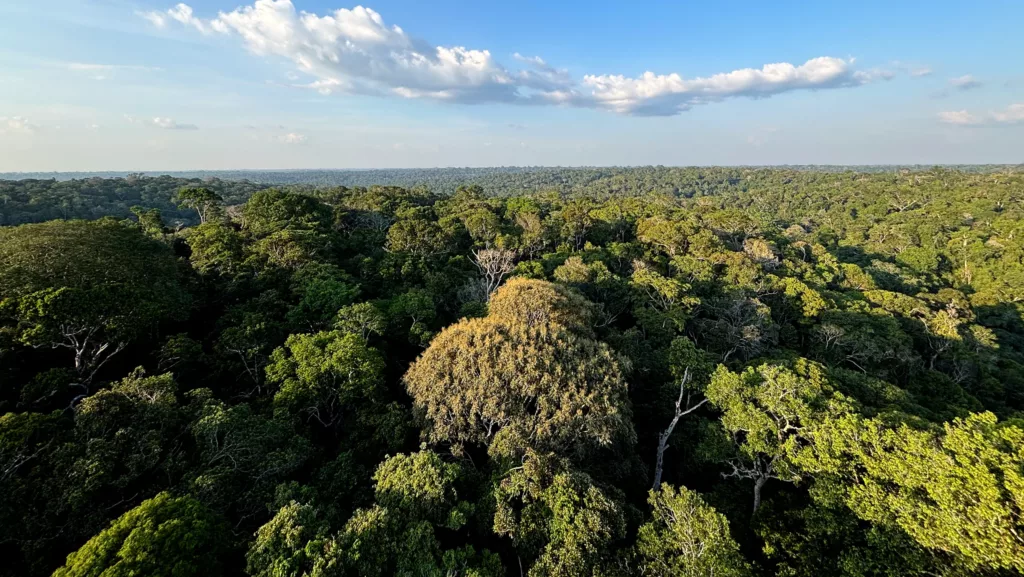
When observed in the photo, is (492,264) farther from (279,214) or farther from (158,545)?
(158,545)

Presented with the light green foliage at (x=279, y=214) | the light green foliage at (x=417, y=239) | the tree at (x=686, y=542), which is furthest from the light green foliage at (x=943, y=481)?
the light green foliage at (x=279, y=214)

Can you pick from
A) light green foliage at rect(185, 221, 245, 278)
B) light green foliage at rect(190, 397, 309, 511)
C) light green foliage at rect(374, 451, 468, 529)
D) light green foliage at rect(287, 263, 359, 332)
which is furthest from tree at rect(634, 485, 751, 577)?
light green foliage at rect(185, 221, 245, 278)

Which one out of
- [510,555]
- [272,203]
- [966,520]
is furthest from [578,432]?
[272,203]

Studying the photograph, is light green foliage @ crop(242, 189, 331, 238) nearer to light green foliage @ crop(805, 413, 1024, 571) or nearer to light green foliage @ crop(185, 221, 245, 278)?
light green foliage @ crop(185, 221, 245, 278)

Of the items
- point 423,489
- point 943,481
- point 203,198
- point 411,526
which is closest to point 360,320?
point 423,489

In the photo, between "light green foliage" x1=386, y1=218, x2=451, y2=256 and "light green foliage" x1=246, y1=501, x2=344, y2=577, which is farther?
"light green foliage" x1=386, y1=218, x2=451, y2=256

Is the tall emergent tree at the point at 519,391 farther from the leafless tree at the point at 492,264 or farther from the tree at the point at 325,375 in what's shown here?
the leafless tree at the point at 492,264

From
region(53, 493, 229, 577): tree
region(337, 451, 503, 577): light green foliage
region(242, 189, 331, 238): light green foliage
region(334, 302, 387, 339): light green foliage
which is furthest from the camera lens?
region(242, 189, 331, 238): light green foliage
